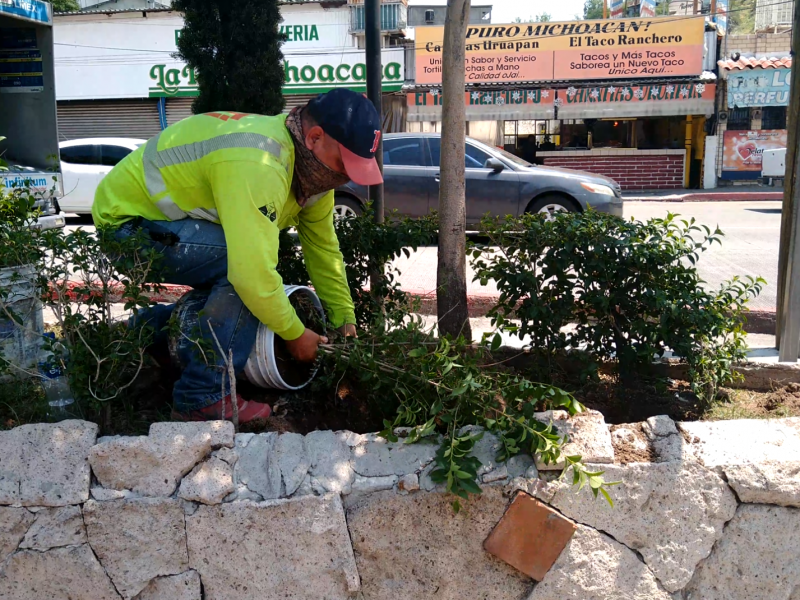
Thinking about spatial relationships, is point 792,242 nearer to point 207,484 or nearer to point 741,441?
point 741,441

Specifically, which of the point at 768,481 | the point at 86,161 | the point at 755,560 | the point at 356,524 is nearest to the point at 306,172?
the point at 356,524

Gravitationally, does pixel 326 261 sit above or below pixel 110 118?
below

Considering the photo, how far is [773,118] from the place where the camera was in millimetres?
20297

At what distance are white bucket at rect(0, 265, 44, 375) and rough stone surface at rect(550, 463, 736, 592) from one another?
2047 millimetres

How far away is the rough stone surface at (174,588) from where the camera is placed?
2422 millimetres

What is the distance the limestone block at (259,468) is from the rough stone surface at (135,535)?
0.23 m

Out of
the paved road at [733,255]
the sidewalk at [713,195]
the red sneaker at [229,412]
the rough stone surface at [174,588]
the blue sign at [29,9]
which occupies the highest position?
the blue sign at [29,9]

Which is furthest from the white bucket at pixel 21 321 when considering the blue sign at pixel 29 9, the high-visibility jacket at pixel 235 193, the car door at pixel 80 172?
the car door at pixel 80 172

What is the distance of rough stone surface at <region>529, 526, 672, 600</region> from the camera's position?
241 centimetres

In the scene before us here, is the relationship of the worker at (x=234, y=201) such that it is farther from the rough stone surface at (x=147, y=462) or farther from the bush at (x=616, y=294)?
the bush at (x=616, y=294)

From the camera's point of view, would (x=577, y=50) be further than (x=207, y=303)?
Yes

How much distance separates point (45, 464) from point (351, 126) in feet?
5.12

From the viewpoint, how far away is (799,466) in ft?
8.02

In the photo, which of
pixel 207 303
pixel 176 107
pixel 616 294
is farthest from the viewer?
pixel 176 107
